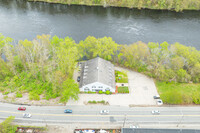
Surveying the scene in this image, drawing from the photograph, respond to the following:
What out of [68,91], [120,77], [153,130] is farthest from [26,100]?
[153,130]

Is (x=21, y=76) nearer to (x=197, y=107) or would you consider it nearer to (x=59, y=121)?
(x=59, y=121)

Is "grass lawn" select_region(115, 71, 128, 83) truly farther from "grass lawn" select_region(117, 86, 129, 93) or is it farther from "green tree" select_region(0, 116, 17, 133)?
"green tree" select_region(0, 116, 17, 133)

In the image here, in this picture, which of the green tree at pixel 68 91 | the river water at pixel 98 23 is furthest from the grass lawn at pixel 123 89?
the river water at pixel 98 23

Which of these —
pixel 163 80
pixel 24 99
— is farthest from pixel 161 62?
pixel 24 99

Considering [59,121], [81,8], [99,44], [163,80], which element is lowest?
[59,121]

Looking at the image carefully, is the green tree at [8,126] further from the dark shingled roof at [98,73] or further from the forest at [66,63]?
the dark shingled roof at [98,73]
